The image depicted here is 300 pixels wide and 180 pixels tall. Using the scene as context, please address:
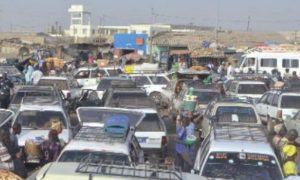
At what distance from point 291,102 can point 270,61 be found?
2064 cm

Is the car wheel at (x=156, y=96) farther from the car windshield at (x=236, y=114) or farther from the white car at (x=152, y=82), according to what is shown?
the car windshield at (x=236, y=114)

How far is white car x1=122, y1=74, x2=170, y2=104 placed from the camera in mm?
32938

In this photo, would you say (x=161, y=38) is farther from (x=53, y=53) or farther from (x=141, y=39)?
(x=53, y=53)

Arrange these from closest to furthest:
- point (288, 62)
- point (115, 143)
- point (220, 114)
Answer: point (115, 143) < point (220, 114) < point (288, 62)

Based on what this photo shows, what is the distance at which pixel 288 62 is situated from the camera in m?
42.8

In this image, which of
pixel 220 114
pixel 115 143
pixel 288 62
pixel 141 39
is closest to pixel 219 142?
pixel 115 143

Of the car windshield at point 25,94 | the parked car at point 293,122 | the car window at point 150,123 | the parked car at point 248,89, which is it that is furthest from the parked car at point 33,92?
the parked car at point 248,89

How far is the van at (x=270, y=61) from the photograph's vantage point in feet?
140

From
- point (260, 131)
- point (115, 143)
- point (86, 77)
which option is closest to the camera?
point (115, 143)

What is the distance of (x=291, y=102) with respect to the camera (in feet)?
74.7

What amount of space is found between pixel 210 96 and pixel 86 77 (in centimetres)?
1345

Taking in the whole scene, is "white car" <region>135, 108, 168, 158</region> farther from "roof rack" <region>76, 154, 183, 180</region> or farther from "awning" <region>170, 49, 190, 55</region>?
"awning" <region>170, 49, 190, 55</region>

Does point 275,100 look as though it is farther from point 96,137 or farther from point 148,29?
point 148,29

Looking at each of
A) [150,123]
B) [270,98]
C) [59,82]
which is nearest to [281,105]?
[270,98]
